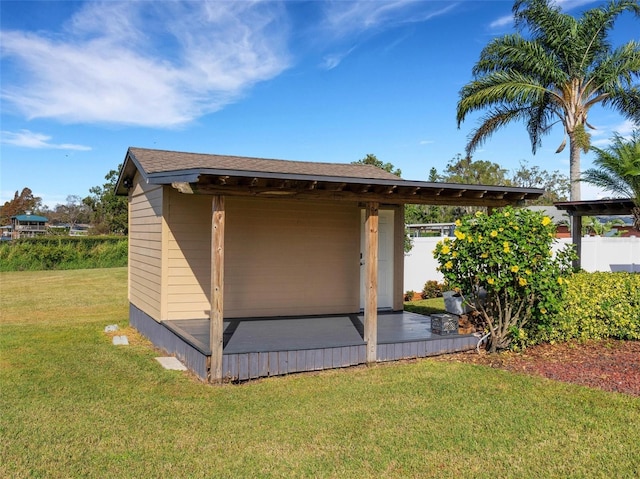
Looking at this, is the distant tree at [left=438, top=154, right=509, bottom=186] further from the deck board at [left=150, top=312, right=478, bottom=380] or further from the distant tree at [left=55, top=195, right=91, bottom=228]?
the distant tree at [left=55, top=195, right=91, bottom=228]

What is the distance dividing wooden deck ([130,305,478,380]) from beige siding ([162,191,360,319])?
1.08 ft

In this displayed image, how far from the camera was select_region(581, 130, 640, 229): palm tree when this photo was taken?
9.75 m

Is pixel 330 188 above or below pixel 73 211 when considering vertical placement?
below

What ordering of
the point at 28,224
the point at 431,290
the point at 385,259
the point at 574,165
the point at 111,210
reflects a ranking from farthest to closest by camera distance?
the point at 28,224, the point at 111,210, the point at 574,165, the point at 431,290, the point at 385,259

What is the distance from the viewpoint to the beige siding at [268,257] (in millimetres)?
7980

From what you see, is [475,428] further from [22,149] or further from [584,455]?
[22,149]

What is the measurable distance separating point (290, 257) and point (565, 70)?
12.5 m

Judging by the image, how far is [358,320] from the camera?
8328 millimetres

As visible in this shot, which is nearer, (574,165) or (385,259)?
(385,259)

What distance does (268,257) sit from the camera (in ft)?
27.8

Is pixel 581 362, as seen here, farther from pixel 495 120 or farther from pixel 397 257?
pixel 495 120

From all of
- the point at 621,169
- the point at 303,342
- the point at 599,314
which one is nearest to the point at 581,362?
the point at 599,314

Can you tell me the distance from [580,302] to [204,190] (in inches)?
218

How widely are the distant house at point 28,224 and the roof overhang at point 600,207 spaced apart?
61097 mm
